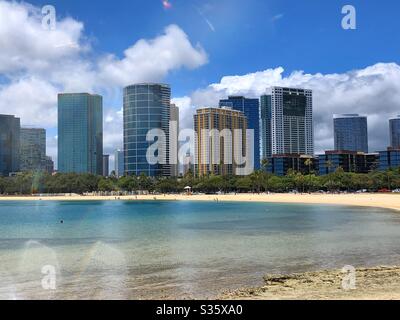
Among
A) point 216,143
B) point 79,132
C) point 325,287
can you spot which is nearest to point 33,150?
point 79,132

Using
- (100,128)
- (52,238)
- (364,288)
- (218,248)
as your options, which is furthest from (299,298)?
(100,128)

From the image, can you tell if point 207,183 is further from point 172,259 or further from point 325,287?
point 325,287

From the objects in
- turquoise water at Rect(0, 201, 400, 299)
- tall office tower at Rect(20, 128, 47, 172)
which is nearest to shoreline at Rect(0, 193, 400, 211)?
tall office tower at Rect(20, 128, 47, 172)

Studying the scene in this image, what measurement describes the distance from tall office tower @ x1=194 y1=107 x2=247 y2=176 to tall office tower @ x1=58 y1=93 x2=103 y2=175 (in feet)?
111

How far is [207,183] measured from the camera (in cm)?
15638

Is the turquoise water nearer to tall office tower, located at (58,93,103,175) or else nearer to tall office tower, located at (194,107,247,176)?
tall office tower, located at (58,93,103,175)

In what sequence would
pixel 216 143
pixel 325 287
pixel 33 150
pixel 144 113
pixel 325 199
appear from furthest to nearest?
1. pixel 33 150
2. pixel 216 143
3. pixel 144 113
4. pixel 325 199
5. pixel 325 287

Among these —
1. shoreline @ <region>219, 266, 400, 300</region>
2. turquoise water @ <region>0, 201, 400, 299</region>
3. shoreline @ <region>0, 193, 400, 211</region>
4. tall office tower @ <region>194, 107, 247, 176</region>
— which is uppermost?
tall office tower @ <region>194, 107, 247, 176</region>

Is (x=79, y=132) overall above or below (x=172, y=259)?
above

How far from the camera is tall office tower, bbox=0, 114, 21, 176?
160750 millimetres

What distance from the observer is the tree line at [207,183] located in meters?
150

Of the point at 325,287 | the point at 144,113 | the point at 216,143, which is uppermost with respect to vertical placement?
the point at 144,113

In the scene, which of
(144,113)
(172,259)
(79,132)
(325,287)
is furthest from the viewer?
(144,113)

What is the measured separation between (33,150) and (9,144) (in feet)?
31.5
